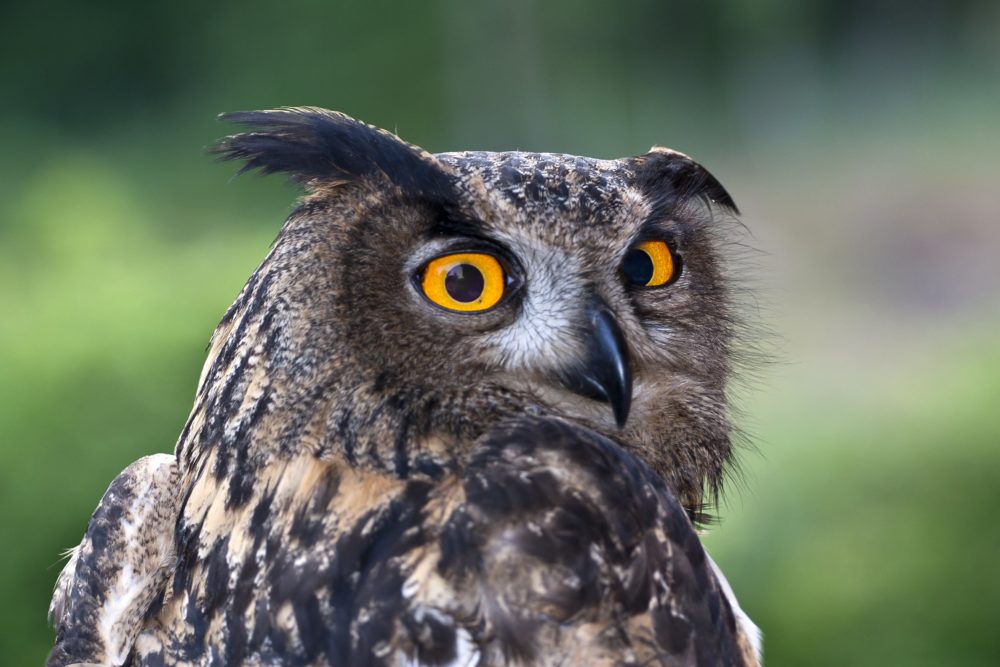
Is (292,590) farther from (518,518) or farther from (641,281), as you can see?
(641,281)

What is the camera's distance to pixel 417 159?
1235mm

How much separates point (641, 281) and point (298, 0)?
12485 millimetres

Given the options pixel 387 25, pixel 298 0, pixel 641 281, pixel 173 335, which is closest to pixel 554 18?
pixel 387 25

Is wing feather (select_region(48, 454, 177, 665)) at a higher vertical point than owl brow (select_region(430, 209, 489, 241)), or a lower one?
lower

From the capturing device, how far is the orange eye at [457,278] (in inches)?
48.7

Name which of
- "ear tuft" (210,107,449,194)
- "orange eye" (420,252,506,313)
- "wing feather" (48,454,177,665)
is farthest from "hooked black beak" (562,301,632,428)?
"wing feather" (48,454,177,665)

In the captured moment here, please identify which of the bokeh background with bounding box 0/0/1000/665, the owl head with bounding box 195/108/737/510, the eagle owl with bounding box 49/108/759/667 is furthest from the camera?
the bokeh background with bounding box 0/0/1000/665

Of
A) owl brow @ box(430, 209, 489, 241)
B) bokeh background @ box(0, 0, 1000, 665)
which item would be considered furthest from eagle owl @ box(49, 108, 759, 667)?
bokeh background @ box(0, 0, 1000, 665)

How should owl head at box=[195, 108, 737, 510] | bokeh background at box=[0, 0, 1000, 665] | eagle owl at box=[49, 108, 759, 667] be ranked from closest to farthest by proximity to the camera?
eagle owl at box=[49, 108, 759, 667], owl head at box=[195, 108, 737, 510], bokeh background at box=[0, 0, 1000, 665]

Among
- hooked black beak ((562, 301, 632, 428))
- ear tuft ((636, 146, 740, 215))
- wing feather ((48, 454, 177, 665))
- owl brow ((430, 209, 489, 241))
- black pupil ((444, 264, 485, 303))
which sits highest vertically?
ear tuft ((636, 146, 740, 215))

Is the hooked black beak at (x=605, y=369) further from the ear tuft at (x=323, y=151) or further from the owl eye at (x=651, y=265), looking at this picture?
the ear tuft at (x=323, y=151)

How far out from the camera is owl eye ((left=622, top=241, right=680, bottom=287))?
1350 millimetres

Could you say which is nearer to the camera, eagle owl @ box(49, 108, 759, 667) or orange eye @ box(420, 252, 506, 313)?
eagle owl @ box(49, 108, 759, 667)

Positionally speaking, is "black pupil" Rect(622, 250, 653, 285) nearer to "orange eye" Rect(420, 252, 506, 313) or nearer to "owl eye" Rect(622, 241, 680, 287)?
"owl eye" Rect(622, 241, 680, 287)
